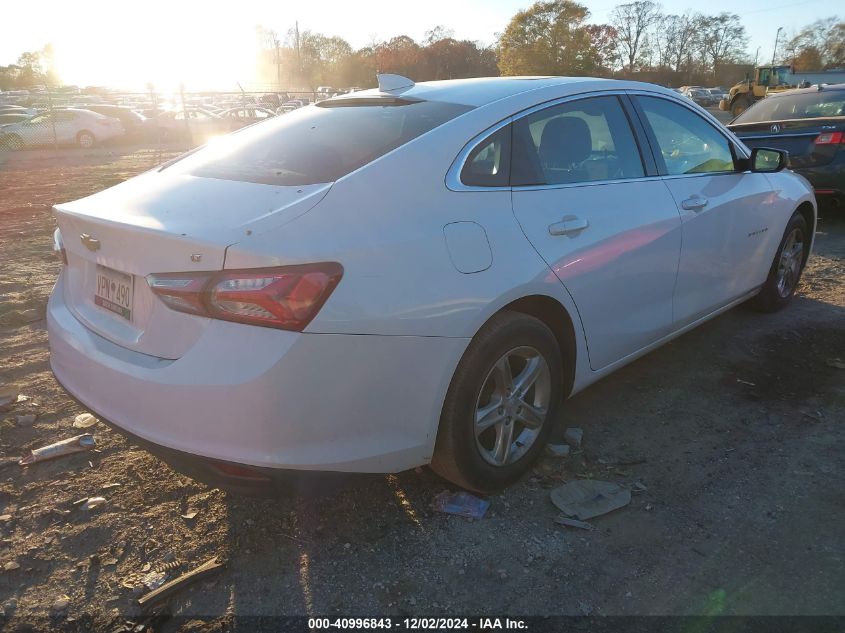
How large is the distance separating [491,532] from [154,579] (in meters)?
1.26

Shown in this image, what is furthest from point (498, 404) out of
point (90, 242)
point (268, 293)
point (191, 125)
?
point (191, 125)

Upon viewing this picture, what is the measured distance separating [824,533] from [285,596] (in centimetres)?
205

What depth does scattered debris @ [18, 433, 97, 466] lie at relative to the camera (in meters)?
3.09

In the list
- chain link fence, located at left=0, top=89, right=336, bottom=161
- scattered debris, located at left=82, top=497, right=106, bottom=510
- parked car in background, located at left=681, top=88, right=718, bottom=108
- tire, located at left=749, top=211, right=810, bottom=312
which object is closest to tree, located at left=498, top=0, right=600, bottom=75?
parked car in background, located at left=681, top=88, right=718, bottom=108

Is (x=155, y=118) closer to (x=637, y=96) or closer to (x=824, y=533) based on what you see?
(x=637, y=96)

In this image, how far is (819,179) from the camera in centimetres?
736

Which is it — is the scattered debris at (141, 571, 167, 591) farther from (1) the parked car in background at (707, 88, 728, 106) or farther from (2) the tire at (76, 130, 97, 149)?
(1) the parked car in background at (707, 88, 728, 106)

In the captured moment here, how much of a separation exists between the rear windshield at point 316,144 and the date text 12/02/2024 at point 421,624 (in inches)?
60.0

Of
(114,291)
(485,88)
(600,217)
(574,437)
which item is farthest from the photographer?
(574,437)

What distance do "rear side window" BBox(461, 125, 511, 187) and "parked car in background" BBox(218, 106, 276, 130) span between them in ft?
82.5

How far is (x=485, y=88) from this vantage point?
3119 mm

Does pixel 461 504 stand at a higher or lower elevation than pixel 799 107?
lower

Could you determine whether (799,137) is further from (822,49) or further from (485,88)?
(822,49)

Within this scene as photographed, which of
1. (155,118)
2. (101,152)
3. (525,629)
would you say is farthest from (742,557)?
(155,118)
